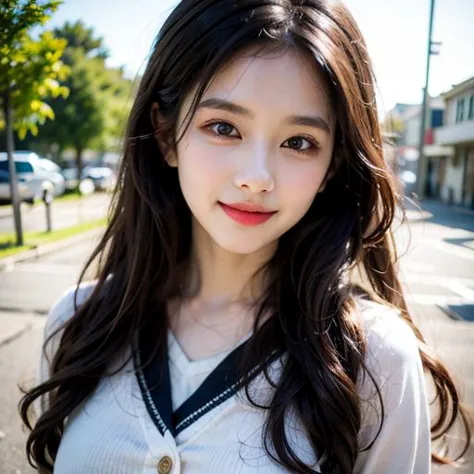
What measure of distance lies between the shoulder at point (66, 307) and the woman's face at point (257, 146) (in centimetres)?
59

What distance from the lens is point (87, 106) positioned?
326 centimetres

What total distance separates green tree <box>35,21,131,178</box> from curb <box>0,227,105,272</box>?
87cm

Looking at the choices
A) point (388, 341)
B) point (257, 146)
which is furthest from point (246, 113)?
point (388, 341)

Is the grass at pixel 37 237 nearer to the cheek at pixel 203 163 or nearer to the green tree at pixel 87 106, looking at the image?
the green tree at pixel 87 106

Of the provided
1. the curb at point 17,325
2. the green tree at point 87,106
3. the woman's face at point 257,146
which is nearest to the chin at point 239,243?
the woman's face at point 257,146

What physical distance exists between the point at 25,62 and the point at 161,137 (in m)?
0.48

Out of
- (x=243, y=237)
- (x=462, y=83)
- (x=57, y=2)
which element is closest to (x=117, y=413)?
(x=243, y=237)

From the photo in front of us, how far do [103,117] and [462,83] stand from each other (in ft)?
10.2

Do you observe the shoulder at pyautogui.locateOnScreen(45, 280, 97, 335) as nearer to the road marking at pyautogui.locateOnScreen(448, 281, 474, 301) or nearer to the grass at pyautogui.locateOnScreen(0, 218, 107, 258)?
the road marking at pyautogui.locateOnScreen(448, 281, 474, 301)

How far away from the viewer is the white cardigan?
1.04 m

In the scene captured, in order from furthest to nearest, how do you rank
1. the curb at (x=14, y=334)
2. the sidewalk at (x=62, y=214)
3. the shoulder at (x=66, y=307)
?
1. the sidewalk at (x=62, y=214)
2. the curb at (x=14, y=334)
3. the shoulder at (x=66, y=307)

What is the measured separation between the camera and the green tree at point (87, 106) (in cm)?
263

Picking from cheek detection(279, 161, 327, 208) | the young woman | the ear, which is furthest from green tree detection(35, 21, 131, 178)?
cheek detection(279, 161, 327, 208)

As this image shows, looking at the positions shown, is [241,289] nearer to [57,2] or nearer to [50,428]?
[50,428]
